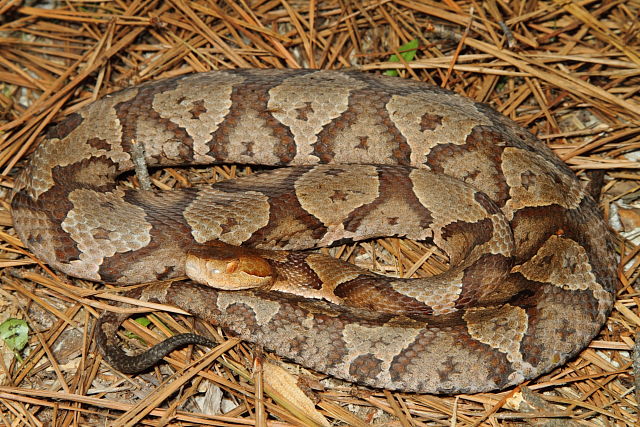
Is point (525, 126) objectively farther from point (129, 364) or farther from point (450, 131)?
point (129, 364)

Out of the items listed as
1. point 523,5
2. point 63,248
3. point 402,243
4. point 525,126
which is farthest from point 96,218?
point 523,5

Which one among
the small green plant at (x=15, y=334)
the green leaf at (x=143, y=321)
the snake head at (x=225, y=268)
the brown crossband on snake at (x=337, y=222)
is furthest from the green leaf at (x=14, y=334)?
the snake head at (x=225, y=268)

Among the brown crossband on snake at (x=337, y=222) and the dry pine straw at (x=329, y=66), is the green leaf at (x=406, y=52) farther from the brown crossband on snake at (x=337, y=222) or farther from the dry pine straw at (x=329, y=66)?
the brown crossband on snake at (x=337, y=222)

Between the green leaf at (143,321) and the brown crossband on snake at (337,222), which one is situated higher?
the brown crossband on snake at (337,222)

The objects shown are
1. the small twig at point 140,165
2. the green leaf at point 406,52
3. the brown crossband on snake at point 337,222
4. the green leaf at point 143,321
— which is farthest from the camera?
the green leaf at point 406,52

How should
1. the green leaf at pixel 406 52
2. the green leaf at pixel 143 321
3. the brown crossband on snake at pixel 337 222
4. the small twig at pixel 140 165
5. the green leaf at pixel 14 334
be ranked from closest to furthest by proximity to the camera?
the brown crossband on snake at pixel 337 222 → the green leaf at pixel 14 334 → the green leaf at pixel 143 321 → the small twig at pixel 140 165 → the green leaf at pixel 406 52

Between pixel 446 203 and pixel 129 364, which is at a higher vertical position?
pixel 446 203
